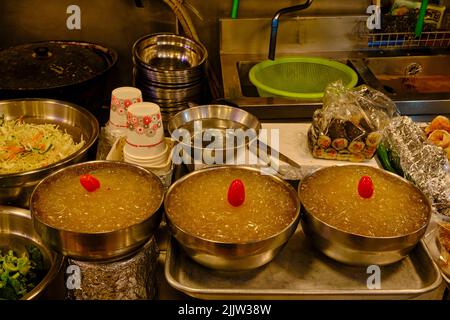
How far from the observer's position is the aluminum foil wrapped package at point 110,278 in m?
1.34

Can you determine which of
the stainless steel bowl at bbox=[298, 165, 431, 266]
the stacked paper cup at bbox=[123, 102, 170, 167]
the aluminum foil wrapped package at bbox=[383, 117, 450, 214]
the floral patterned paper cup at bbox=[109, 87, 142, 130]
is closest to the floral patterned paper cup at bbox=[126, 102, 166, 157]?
the stacked paper cup at bbox=[123, 102, 170, 167]

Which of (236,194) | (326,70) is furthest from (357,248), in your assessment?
(326,70)

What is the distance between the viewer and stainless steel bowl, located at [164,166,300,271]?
1.26 metres

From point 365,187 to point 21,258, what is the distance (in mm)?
1074

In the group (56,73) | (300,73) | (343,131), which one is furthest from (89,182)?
(300,73)

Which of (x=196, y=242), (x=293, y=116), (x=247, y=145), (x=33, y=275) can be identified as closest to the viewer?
(x=196, y=242)

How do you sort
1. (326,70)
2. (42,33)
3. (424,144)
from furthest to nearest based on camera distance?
1. (42,33)
2. (326,70)
3. (424,144)

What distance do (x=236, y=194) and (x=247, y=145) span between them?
1.33 feet

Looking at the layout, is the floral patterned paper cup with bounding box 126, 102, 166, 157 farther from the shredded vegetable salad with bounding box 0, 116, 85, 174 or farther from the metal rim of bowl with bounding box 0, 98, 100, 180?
the shredded vegetable salad with bounding box 0, 116, 85, 174

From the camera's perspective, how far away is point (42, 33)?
283 centimetres

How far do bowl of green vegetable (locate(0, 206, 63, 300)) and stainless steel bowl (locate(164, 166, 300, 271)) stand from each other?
0.39m

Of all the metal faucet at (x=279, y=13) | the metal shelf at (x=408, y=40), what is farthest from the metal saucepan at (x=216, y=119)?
the metal shelf at (x=408, y=40)

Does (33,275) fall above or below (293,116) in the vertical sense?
below
